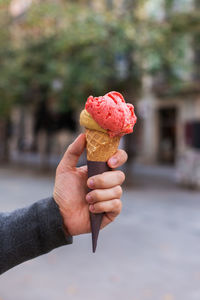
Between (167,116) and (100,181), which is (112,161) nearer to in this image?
(100,181)

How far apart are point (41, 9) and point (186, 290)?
36.4 ft

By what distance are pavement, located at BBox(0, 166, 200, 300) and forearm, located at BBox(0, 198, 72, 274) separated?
274 centimetres

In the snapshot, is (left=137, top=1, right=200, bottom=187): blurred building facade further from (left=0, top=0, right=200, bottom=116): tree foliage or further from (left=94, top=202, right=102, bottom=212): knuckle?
(left=94, top=202, right=102, bottom=212): knuckle

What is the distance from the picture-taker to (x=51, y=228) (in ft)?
5.65

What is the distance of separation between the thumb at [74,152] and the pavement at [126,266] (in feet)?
9.29

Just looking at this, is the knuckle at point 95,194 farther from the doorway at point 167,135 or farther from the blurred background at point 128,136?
the doorway at point 167,135

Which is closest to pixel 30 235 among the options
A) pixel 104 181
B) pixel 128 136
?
pixel 104 181

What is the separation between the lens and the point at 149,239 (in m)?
6.76

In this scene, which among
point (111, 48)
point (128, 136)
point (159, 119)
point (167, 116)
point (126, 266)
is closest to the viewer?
point (126, 266)

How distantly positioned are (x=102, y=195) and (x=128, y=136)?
1332 centimetres

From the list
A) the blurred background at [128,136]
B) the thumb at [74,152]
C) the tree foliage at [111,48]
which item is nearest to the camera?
the thumb at [74,152]

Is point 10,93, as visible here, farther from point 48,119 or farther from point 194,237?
point 194,237

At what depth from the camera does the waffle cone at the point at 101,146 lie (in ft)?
5.55

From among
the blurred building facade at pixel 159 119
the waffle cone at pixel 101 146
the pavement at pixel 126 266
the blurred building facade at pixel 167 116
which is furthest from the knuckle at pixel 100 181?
the blurred building facade at pixel 167 116
